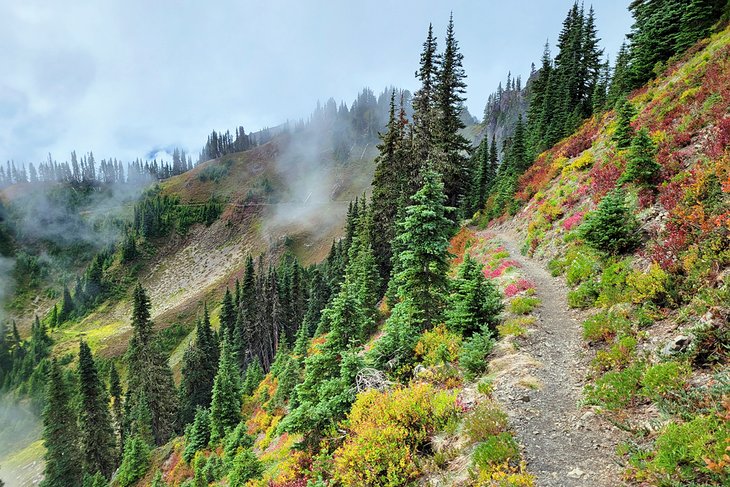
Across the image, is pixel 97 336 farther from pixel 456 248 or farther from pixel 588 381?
pixel 588 381

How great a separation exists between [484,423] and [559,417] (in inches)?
68.2

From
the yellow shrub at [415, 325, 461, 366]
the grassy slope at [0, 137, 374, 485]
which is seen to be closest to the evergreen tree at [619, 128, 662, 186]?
the yellow shrub at [415, 325, 461, 366]

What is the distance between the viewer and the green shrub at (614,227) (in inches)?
504

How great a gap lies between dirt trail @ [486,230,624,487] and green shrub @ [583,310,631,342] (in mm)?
541

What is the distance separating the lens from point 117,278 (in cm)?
14888

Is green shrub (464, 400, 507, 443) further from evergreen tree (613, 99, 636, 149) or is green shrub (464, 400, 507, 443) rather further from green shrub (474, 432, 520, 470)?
evergreen tree (613, 99, 636, 149)

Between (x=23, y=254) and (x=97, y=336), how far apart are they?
100439mm

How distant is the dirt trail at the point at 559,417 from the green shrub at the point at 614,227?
2970mm

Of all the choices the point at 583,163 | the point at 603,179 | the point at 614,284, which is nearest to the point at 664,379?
the point at 614,284

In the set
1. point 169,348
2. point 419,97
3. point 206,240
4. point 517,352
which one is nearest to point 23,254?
point 206,240

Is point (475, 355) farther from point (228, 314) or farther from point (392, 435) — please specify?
point (228, 314)

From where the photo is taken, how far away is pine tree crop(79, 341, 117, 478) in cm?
4750

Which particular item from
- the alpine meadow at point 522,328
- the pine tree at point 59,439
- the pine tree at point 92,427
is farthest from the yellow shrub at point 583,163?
the pine tree at point 59,439

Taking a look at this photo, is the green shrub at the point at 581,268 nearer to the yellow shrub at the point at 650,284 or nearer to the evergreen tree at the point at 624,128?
the yellow shrub at the point at 650,284
